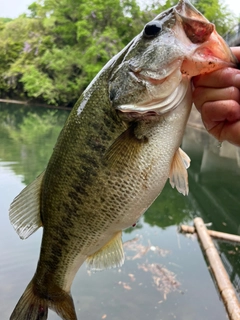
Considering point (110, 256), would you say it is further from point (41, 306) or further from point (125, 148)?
point (125, 148)

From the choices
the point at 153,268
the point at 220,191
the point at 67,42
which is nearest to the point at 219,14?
the point at 67,42

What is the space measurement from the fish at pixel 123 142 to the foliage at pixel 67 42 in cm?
2731

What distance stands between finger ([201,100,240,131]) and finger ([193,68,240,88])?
7 centimetres

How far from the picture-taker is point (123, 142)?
1.48m

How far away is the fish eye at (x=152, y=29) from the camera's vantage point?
1.45m

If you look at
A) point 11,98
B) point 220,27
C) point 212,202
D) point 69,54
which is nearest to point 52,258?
point 212,202

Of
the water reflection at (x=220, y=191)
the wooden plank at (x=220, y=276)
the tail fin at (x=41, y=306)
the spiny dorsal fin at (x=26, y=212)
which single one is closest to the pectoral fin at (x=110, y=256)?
the tail fin at (x=41, y=306)

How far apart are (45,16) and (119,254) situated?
37.6m

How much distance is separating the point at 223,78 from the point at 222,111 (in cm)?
13

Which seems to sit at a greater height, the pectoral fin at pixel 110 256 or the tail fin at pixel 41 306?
the pectoral fin at pixel 110 256

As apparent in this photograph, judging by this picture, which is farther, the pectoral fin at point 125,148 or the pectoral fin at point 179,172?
the pectoral fin at point 179,172

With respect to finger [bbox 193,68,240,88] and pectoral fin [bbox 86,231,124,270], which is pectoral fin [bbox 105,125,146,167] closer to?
finger [bbox 193,68,240,88]

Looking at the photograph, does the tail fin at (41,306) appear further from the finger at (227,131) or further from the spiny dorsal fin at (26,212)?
the finger at (227,131)

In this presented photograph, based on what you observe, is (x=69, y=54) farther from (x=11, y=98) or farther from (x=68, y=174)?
(x=68, y=174)
